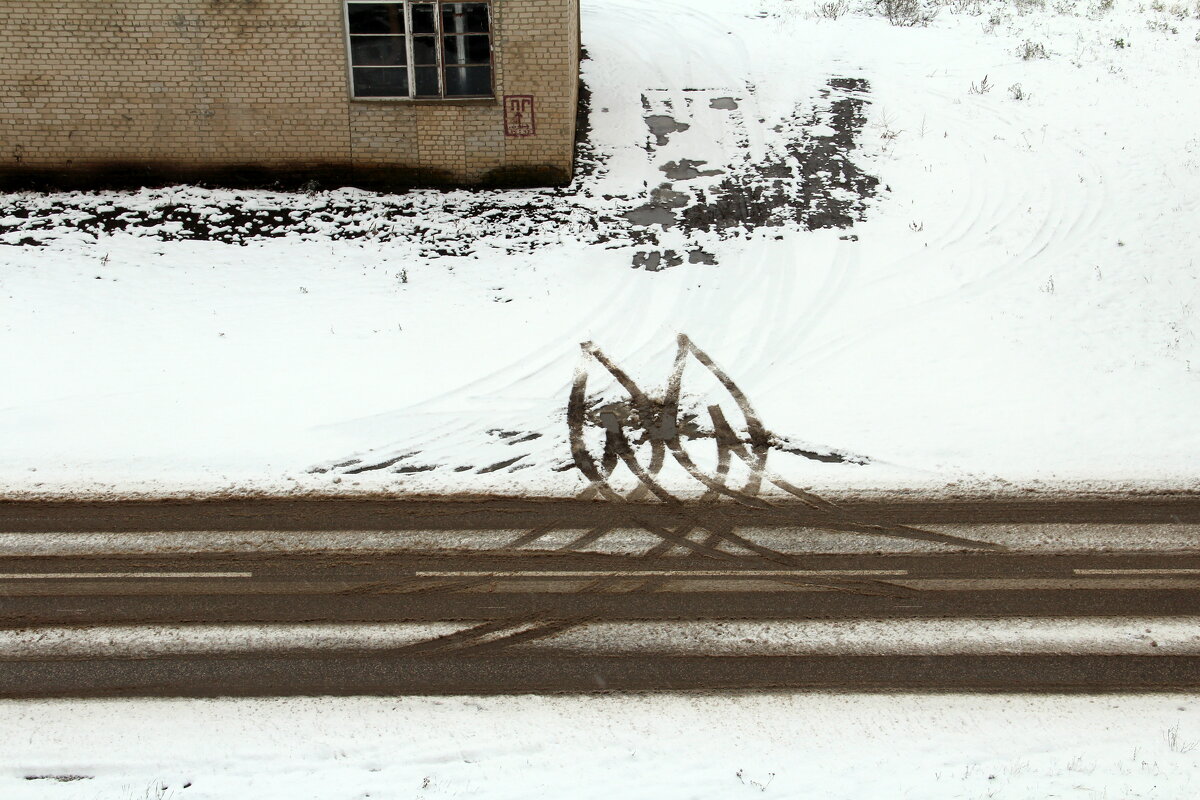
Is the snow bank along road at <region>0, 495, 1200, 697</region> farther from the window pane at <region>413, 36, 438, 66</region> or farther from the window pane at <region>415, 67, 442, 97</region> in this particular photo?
the window pane at <region>413, 36, 438, 66</region>

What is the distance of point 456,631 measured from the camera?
7.99m

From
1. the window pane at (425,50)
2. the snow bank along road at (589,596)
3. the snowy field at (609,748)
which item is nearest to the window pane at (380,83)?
the window pane at (425,50)

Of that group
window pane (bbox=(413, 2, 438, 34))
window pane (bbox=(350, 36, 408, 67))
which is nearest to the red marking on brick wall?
window pane (bbox=(413, 2, 438, 34))

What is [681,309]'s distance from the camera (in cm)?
1336

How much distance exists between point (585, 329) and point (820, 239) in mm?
4141

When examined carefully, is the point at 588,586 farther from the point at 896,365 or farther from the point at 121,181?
the point at 121,181

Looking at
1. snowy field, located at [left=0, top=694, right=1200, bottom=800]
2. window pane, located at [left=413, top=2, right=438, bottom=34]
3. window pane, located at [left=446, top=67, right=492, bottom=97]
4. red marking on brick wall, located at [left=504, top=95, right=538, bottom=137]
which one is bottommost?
snowy field, located at [left=0, top=694, right=1200, bottom=800]

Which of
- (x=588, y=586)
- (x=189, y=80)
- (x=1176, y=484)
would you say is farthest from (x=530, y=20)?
(x=1176, y=484)

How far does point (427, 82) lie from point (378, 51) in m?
0.87

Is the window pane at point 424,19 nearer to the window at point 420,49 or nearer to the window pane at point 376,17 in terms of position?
the window at point 420,49

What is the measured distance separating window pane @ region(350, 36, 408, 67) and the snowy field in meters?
11.0

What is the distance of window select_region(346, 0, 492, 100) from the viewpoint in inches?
594

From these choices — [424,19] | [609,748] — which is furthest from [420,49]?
[609,748]

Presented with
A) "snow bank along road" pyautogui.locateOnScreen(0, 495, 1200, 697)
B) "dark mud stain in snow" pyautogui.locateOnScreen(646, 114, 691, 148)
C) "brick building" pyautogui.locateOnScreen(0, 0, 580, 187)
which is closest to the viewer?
"snow bank along road" pyautogui.locateOnScreen(0, 495, 1200, 697)
